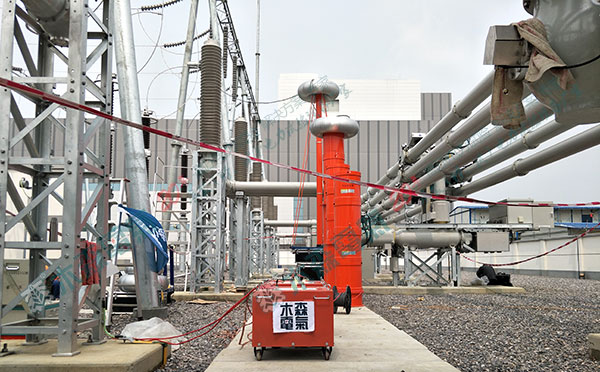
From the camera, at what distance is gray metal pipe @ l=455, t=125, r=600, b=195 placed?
788 cm

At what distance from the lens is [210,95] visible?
12352 mm

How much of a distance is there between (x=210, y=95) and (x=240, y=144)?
20.5 feet

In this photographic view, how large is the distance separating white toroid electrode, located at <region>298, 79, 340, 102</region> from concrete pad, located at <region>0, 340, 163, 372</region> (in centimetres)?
869

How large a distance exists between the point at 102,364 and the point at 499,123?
3682 millimetres

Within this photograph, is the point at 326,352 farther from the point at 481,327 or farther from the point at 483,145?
the point at 483,145

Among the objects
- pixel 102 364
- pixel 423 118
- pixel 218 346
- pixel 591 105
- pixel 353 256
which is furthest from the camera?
pixel 423 118

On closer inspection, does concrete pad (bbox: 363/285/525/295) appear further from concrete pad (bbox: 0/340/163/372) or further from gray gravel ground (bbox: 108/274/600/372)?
concrete pad (bbox: 0/340/163/372)

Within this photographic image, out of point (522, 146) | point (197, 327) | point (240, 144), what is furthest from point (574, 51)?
point (240, 144)

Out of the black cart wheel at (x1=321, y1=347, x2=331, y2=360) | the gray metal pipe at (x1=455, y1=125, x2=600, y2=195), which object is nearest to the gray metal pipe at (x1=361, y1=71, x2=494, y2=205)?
the gray metal pipe at (x1=455, y1=125, x2=600, y2=195)

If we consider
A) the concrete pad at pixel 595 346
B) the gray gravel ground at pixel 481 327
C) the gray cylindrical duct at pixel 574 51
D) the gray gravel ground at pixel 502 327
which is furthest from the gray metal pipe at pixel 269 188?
the gray cylindrical duct at pixel 574 51

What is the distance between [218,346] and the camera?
661cm

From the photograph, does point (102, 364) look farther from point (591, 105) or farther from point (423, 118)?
point (423, 118)

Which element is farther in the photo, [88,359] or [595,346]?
[595,346]

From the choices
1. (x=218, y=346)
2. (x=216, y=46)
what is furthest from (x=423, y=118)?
(x=218, y=346)
